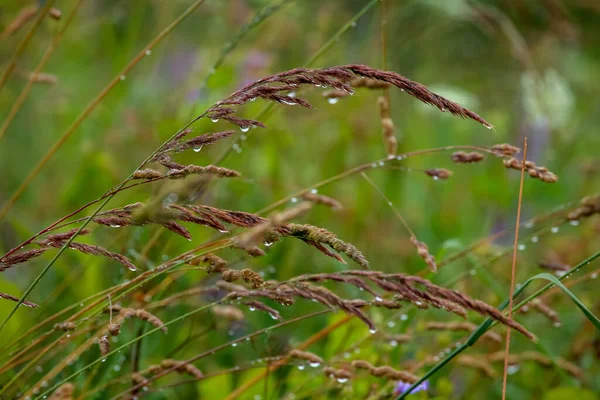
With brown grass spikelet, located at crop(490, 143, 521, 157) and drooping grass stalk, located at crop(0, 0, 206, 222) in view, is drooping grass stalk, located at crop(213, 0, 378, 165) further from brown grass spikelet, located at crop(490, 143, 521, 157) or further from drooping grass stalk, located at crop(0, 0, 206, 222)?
brown grass spikelet, located at crop(490, 143, 521, 157)

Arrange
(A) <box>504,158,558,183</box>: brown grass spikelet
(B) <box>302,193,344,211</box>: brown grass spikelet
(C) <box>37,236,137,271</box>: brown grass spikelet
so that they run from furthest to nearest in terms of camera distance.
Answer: (B) <box>302,193,344,211</box>: brown grass spikelet → (A) <box>504,158,558,183</box>: brown grass spikelet → (C) <box>37,236,137,271</box>: brown grass spikelet

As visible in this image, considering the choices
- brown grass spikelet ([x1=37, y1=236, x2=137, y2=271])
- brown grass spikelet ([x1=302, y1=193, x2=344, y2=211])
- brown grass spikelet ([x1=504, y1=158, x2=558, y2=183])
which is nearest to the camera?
brown grass spikelet ([x1=37, y1=236, x2=137, y2=271])

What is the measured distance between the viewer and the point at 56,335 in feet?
4.81

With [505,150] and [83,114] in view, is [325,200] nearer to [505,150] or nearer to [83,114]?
[505,150]

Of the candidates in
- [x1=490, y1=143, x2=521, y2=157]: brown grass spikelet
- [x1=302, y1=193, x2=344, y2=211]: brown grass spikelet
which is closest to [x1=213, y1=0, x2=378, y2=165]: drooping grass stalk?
[x1=302, y1=193, x2=344, y2=211]: brown grass spikelet

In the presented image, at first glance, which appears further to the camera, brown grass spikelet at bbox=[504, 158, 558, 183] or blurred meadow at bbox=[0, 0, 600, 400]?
blurred meadow at bbox=[0, 0, 600, 400]

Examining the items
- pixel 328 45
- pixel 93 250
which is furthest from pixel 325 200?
pixel 93 250

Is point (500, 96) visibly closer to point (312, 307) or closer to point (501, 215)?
point (501, 215)

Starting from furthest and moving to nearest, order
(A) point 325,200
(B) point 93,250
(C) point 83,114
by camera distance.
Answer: (C) point 83,114
(A) point 325,200
(B) point 93,250

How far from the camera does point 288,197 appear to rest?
130 cm

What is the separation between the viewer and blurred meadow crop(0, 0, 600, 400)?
134 cm

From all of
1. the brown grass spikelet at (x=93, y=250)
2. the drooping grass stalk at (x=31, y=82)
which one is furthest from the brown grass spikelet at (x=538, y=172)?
the drooping grass stalk at (x=31, y=82)

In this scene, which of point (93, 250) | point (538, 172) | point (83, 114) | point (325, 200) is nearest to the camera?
point (93, 250)

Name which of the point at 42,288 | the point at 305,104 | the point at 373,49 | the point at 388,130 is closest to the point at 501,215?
the point at 373,49
